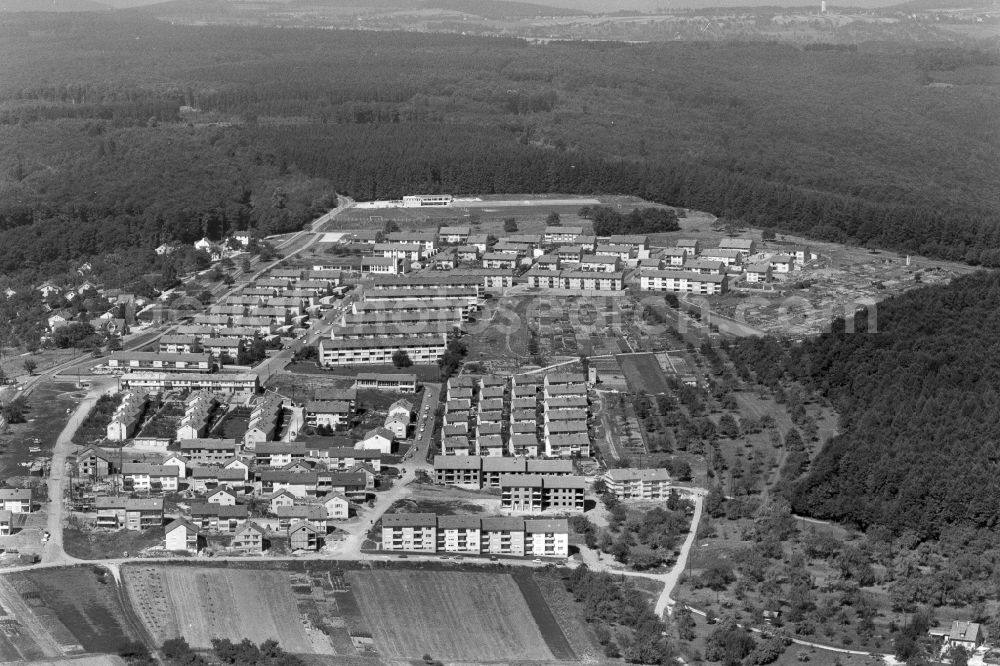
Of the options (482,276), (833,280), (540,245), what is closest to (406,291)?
(482,276)

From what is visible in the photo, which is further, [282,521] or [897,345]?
[897,345]

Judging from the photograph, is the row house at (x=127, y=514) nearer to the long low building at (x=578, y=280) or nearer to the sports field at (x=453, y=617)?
the sports field at (x=453, y=617)

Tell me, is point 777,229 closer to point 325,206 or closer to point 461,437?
point 325,206

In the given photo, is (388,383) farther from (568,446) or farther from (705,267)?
(705,267)

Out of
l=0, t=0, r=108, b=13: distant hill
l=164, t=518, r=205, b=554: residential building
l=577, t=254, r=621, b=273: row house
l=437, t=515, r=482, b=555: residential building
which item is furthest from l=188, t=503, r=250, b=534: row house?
l=0, t=0, r=108, b=13: distant hill

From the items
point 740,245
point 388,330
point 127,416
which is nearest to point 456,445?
point 127,416

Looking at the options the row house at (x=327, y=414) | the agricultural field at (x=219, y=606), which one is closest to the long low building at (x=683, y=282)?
the row house at (x=327, y=414)
